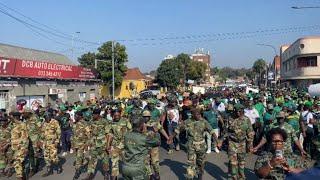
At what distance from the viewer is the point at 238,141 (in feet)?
34.0

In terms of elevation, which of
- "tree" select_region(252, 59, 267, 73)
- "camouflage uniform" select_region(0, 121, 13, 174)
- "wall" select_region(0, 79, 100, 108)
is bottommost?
"camouflage uniform" select_region(0, 121, 13, 174)

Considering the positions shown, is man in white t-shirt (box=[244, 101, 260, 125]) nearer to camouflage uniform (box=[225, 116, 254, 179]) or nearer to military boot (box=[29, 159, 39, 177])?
camouflage uniform (box=[225, 116, 254, 179])

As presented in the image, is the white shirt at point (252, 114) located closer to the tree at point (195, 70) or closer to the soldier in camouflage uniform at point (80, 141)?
the soldier in camouflage uniform at point (80, 141)

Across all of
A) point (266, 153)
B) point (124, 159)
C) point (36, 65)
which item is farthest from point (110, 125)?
point (36, 65)

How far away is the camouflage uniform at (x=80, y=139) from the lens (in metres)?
12.0

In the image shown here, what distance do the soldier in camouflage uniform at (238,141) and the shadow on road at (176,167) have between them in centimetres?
204

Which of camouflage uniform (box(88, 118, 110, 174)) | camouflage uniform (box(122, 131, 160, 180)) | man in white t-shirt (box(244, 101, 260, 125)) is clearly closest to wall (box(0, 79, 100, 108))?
man in white t-shirt (box(244, 101, 260, 125))

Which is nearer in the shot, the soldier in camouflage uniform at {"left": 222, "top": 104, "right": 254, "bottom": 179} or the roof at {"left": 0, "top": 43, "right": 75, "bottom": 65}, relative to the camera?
the soldier in camouflage uniform at {"left": 222, "top": 104, "right": 254, "bottom": 179}

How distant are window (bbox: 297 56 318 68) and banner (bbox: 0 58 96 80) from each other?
28.0 metres

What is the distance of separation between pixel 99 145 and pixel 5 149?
2.58 metres

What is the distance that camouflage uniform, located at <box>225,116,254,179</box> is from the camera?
1023 cm

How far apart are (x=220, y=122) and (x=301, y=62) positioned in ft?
147

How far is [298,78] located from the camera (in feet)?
188

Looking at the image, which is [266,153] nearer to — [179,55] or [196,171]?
[196,171]
